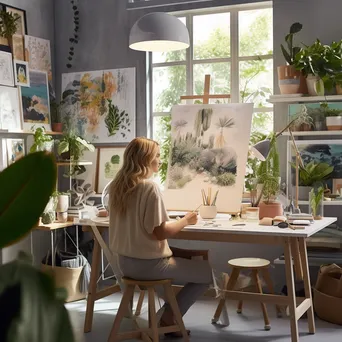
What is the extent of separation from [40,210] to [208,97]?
450 centimetres

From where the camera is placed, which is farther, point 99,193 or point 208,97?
point 99,193

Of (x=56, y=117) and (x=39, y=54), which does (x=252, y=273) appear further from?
(x=39, y=54)

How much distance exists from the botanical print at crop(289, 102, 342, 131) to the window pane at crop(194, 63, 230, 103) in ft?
2.34

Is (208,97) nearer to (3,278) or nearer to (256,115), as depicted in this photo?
(256,115)

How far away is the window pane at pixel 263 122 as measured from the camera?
16.2ft

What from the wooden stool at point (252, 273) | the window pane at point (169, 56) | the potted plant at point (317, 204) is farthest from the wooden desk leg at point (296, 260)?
the window pane at point (169, 56)

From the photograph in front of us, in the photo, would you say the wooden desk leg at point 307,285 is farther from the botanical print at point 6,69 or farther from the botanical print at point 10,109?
the botanical print at point 6,69

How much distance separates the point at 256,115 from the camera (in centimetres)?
500

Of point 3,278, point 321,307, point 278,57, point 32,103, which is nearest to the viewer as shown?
point 3,278

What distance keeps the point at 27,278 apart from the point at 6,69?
5056 mm

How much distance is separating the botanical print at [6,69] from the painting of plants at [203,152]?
1522mm

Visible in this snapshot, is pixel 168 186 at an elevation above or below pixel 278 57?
below

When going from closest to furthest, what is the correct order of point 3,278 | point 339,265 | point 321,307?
1. point 3,278
2. point 321,307
3. point 339,265

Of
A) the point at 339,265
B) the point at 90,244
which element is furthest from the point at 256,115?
the point at 90,244
